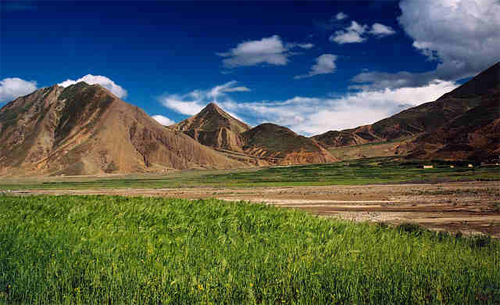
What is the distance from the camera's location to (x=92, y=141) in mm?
140125

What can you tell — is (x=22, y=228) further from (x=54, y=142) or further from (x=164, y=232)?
(x=54, y=142)

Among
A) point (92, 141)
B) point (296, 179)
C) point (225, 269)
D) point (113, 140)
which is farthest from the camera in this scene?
point (113, 140)

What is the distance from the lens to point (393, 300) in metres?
7.16

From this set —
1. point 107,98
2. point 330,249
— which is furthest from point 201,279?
point 107,98

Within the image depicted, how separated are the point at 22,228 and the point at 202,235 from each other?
6.28 metres

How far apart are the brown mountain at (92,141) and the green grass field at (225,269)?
127 m

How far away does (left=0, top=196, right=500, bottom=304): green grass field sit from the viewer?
7.25 m

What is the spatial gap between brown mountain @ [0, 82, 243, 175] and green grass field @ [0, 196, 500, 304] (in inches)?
5014

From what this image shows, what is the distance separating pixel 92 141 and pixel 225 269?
146 metres

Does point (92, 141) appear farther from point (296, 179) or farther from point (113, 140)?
point (296, 179)

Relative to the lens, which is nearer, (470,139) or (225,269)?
(225,269)

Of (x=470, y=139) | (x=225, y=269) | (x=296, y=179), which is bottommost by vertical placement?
(x=296, y=179)

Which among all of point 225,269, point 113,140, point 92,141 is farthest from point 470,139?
point 92,141

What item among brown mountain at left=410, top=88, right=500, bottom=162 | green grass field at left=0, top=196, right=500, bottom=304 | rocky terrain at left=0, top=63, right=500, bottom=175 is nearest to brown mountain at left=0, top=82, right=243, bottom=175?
rocky terrain at left=0, top=63, right=500, bottom=175
